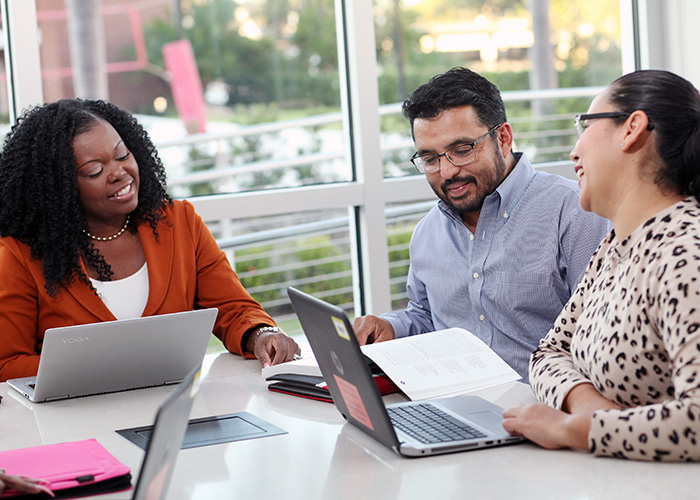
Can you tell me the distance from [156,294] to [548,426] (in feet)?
4.40

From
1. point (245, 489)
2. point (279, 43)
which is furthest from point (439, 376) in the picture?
point (279, 43)

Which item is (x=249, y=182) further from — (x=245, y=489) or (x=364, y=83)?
(x=245, y=489)

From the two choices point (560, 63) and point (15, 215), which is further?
point (560, 63)

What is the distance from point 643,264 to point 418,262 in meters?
1.22

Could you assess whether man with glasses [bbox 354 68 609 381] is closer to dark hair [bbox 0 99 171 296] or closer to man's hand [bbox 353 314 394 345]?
man's hand [bbox 353 314 394 345]

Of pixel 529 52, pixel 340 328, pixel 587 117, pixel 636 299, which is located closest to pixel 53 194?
pixel 340 328

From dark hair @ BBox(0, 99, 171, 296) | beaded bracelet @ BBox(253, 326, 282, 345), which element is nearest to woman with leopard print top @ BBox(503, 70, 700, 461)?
beaded bracelet @ BBox(253, 326, 282, 345)

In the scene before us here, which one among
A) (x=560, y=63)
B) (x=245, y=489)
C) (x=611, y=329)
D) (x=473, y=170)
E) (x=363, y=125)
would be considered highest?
(x=560, y=63)

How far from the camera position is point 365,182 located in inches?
136

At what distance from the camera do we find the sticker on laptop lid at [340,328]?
1.19 meters

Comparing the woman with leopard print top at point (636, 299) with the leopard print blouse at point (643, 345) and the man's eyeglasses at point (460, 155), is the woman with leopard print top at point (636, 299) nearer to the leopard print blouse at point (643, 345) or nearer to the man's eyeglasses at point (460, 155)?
the leopard print blouse at point (643, 345)

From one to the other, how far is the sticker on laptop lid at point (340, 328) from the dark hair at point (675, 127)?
60 centimetres

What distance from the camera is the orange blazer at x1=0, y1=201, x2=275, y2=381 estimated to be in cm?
213

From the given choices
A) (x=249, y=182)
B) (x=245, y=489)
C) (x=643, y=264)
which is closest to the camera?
(x=245, y=489)
